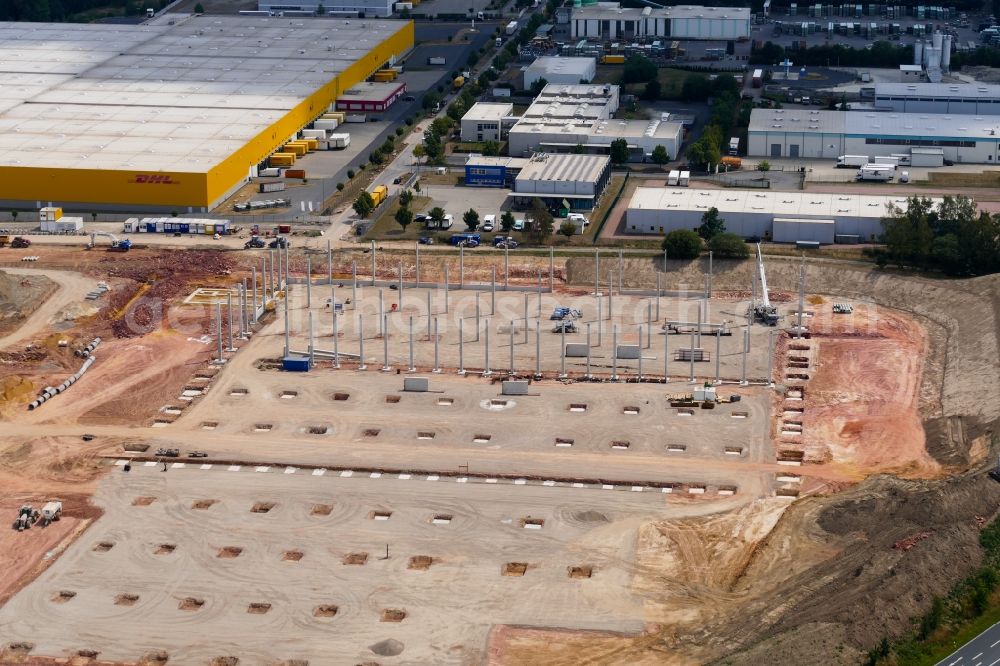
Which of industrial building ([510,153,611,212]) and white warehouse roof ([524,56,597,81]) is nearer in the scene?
industrial building ([510,153,611,212])

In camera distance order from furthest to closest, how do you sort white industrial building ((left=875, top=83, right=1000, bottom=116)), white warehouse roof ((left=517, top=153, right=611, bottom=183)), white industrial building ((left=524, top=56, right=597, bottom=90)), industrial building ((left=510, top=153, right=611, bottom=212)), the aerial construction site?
white industrial building ((left=524, top=56, right=597, bottom=90))
white industrial building ((left=875, top=83, right=1000, bottom=116))
white warehouse roof ((left=517, top=153, right=611, bottom=183))
industrial building ((left=510, top=153, right=611, bottom=212))
the aerial construction site

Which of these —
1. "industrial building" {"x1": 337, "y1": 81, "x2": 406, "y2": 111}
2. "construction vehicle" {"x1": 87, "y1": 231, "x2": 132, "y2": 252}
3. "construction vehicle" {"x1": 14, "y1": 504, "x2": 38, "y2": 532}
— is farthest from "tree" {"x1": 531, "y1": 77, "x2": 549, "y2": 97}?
"construction vehicle" {"x1": 14, "y1": 504, "x2": 38, "y2": 532}

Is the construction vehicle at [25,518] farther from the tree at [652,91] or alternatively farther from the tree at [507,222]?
the tree at [652,91]

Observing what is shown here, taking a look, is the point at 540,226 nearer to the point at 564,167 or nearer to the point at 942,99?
the point at 564,167

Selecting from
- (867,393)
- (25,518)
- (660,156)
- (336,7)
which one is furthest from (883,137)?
(25,518)

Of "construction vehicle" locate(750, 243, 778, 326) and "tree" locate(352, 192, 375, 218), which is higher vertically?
"tree" locate(352, 192, 375, 218)

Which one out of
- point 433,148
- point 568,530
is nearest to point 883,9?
point 433,148

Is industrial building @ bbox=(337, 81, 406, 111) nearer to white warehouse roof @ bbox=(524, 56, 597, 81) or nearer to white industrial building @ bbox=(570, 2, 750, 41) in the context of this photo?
white warehouse roof @ bbox=(524, 56, 597, 81)

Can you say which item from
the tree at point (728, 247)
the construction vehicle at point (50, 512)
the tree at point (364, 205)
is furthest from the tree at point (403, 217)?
the construction vehicle at point (50, 512)
